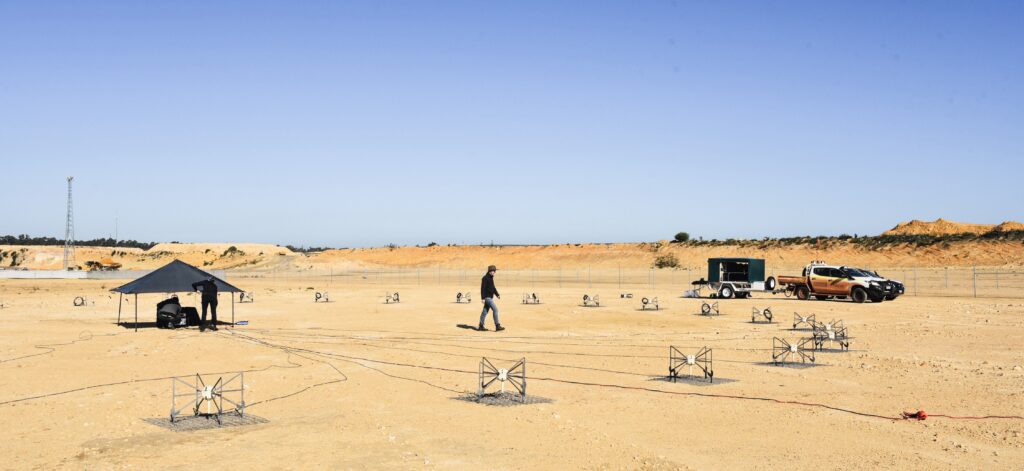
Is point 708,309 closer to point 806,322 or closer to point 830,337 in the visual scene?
point 806,322

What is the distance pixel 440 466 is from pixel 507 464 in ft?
2.71

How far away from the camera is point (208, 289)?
84.1 ft

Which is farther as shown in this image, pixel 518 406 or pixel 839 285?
pixel 839 285

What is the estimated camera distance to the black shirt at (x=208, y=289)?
2553 cm

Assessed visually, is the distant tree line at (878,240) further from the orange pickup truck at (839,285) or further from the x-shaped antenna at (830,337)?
the x-shaped antenna at (830,337)

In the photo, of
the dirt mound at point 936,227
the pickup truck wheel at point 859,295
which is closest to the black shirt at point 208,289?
the pickup truck wheel at point 859,295

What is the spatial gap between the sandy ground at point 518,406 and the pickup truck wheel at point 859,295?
35.9 ft

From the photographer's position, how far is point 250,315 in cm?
3306

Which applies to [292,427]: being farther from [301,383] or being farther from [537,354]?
[537,354]

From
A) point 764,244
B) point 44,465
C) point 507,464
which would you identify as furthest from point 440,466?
point 764,244

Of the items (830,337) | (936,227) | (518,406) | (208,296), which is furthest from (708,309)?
(936,227)

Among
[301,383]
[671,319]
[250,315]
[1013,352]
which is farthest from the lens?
[250,315]

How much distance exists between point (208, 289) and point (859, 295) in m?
29.3

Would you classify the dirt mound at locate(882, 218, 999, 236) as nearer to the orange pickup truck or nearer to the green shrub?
the green shrub
